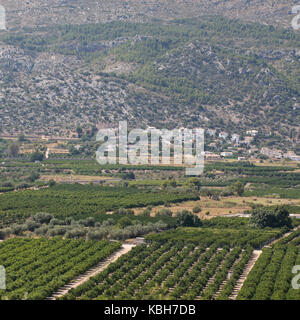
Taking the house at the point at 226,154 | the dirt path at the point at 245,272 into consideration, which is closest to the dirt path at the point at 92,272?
the dirt path at the point at 245,272

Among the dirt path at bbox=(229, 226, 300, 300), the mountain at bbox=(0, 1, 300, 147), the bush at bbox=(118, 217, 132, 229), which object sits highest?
the mountain at bbox=(0, 1, 300, 147)

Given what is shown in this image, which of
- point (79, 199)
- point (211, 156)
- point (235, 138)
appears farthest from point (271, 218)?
point (235, 138)

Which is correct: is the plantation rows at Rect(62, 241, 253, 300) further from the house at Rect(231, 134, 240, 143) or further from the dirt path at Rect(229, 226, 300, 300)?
the house at Rect(231, 134, 240, 143)

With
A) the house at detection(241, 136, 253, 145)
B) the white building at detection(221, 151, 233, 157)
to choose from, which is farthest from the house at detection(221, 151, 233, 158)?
the house at detection(241, 136, 253, 145)

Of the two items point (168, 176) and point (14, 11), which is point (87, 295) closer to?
point (168, 176)

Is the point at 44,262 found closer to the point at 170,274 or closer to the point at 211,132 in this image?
the point at 170,274

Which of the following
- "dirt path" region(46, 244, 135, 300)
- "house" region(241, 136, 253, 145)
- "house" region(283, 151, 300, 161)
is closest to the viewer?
"dirt path" region(46, 244, 135, 300)

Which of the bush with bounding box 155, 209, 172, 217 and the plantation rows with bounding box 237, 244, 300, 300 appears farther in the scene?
A: the bush with bounding box 155, 209, 172, 217
